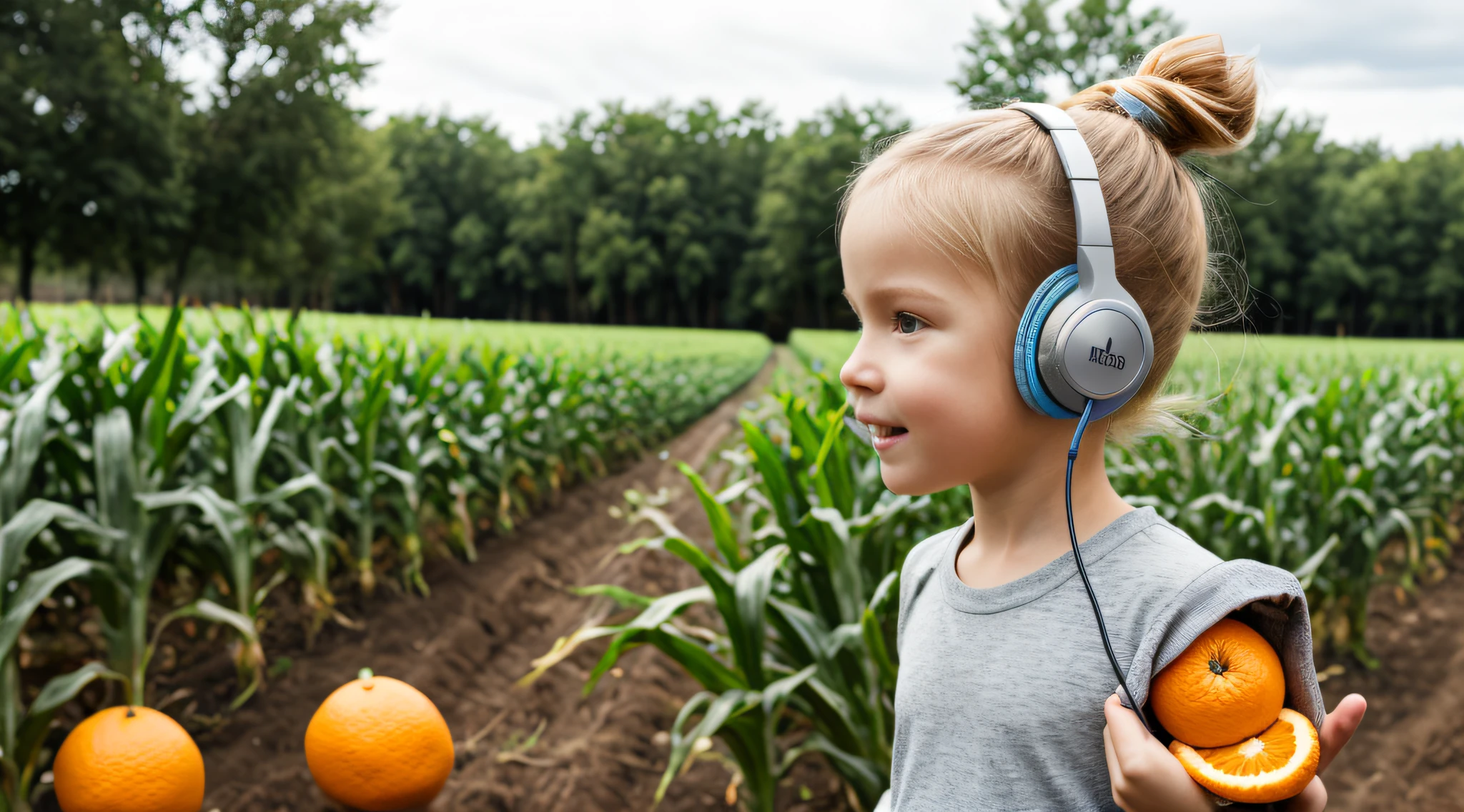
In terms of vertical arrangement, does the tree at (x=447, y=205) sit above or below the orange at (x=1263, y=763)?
above

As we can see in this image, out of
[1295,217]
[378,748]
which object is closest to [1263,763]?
[378,748]

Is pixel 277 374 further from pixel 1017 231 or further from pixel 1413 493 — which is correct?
pixel 1413 493

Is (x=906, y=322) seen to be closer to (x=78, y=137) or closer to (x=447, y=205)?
(x=78, y=137)

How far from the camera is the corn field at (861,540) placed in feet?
7.29

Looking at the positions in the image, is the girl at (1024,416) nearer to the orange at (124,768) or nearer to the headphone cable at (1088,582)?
the headphone cable at (1088,582)

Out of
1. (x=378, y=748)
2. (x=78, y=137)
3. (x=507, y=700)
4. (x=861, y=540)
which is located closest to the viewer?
(x=378, y=748)

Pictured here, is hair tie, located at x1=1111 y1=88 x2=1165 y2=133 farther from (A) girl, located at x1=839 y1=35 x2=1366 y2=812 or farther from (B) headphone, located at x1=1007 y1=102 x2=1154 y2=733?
(B) headphone, located at x1=1007 y1=102 x2=1154 y2=733

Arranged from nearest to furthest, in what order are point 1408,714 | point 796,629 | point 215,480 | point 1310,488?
point 796,629
point 215,480
point 1408,714
point 1310,488

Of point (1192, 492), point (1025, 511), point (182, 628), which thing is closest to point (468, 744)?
point (182, 628)

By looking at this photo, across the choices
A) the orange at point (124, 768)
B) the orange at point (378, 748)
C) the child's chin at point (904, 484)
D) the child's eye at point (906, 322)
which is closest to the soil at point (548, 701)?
the orange at point (124, 768)

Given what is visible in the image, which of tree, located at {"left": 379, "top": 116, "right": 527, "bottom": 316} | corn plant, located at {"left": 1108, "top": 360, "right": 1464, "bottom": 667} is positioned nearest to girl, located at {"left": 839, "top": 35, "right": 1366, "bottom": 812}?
corn plant, located at {"left": 1108, "top": 360, "right": 1464, "bottom": 667}

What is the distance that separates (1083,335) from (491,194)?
232ft

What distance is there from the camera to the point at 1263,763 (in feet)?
2.45

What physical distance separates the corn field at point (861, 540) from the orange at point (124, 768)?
808 millimetres
